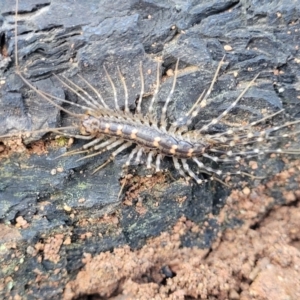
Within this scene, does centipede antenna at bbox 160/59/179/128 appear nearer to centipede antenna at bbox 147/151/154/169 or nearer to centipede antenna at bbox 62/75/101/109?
centipede antenna at bbox 147/151/154/169

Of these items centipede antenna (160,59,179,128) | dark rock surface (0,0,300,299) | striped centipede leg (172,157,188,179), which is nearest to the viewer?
dark rock surface (0,0,300,299)

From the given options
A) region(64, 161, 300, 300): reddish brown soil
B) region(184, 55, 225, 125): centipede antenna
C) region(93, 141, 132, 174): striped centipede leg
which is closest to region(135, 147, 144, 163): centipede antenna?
region(93, 141, 132, 174): striped centipede leg

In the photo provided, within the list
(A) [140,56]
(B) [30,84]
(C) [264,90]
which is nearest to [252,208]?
(C) [264,90]

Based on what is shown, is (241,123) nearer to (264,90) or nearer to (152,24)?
(264,90)

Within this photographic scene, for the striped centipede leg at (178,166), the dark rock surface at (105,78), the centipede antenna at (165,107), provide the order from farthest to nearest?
the striped centipede leg at (178,166) → the centipede antenna at (165,107) → the dark rock surface at (105,78)

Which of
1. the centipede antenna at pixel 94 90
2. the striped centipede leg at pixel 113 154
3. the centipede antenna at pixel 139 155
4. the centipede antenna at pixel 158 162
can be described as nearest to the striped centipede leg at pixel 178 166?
the centipede antenna at pixel 158 162

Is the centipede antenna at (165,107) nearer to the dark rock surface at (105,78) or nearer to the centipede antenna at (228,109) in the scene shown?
the dark rock surface at (105,78)

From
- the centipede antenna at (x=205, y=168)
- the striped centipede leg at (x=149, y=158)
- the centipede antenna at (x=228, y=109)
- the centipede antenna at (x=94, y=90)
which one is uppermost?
the centipede antenna at (x=94, y=90)

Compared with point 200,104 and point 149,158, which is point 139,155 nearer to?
point 149,158

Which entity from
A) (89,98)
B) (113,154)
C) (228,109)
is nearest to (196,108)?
(228,109)
